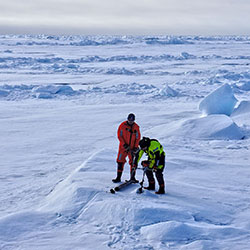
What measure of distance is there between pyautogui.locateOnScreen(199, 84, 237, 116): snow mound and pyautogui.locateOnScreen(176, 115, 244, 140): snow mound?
5.42 ft

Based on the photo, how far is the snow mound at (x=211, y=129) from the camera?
860 centimetres

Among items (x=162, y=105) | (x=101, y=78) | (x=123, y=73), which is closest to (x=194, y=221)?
(x=162, y=105)

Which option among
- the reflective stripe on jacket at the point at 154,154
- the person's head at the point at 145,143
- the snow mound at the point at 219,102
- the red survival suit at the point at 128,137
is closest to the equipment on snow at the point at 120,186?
the red survival suit at the point at 128,137

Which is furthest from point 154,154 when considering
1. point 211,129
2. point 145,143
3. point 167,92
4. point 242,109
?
point 167,92

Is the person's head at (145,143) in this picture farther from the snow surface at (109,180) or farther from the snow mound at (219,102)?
the snow mound at (219,102)

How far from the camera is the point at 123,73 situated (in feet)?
86.2

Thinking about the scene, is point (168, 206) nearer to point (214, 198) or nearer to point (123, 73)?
point (214, 198)

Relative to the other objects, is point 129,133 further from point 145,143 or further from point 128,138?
point 145,143

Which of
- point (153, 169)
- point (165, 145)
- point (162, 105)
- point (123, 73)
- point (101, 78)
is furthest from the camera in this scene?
point (123, 73)

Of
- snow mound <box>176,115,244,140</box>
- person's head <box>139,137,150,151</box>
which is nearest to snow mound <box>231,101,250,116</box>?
snow mound <box>176,115,244,140</box>

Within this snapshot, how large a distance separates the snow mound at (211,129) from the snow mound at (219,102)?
165 cm

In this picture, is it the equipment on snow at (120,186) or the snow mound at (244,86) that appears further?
the snow mound at (244,86)

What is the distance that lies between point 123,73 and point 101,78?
3.24 metres

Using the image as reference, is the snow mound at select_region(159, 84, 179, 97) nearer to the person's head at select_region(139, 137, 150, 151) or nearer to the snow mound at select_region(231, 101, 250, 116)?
the snow mound at select_region(231, 101, 250, 116)
